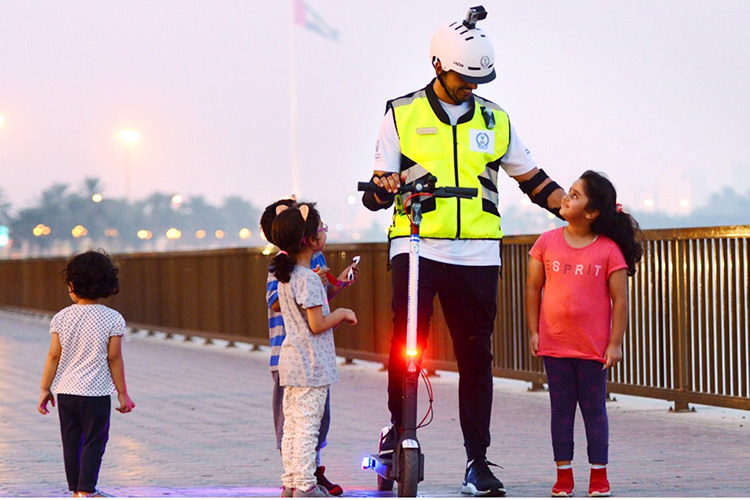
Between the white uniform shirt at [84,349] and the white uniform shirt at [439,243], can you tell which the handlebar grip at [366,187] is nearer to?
the white uniform shirt at [439,243]

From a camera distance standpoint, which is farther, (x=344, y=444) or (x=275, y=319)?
(x=344, y=444)

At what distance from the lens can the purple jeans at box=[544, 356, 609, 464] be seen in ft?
20.1

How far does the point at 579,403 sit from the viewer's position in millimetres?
6148

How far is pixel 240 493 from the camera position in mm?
6422

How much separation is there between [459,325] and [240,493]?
1.36m

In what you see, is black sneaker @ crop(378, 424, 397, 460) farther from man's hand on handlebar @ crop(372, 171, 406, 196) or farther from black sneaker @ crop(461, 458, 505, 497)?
man's hand on handlebar @ crop(372, 171, 406, 196)

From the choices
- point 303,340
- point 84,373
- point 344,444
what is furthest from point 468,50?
point 344,444

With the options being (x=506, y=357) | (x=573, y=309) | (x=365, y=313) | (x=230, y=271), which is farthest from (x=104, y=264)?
(x=230, y=271)

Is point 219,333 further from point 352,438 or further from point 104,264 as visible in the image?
point 104,264

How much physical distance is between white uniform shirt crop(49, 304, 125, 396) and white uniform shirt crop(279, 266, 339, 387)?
839mm

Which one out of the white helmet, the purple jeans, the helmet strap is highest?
the white helmet

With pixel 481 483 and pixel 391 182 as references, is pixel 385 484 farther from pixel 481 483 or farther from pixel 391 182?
pixel 391 182

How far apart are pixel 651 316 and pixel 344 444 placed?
2.96 m

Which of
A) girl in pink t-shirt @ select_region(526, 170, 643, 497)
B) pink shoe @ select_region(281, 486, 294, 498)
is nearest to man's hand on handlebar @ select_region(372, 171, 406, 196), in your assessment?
girl in pink t-shirt @ select_region(526, 170, 643, 497)
